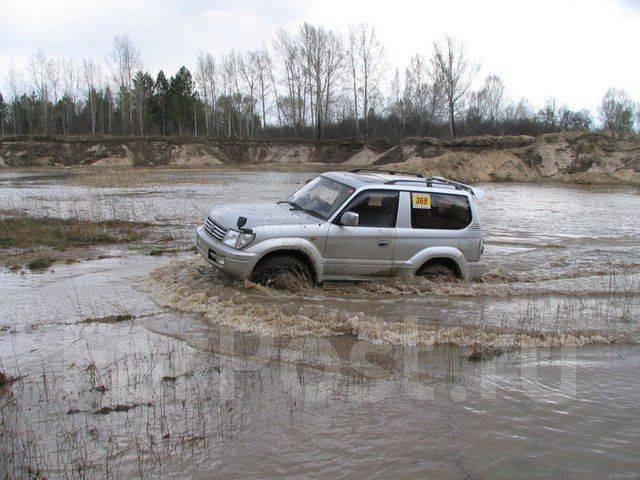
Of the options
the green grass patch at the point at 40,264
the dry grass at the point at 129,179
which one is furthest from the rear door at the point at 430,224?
the dry grass at the point at 129,179

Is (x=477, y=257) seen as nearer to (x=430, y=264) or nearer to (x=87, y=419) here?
(x=430, y=264)

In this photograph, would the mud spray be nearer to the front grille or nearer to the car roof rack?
the front grille

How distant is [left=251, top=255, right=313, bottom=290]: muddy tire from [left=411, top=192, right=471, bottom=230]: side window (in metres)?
1.88

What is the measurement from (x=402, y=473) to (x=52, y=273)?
7792mm

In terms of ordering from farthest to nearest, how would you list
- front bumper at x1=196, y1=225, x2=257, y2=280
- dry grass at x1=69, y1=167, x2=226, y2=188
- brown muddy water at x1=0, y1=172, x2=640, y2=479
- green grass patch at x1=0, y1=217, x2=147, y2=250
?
1. dry grass at x1=69, y1=167, x2=226, y2=188
2. green grass patch at x1=0, y1=217, x2=147, y2=250
3. front bumper at x1=196, y1=225, x2=257, y2=280
4. brown muddy water at x1=0, y1=172, x2=640, y2=479

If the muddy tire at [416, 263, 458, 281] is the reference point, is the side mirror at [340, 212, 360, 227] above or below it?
above

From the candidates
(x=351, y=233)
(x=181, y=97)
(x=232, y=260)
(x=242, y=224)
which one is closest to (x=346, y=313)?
(x=351, y=233)

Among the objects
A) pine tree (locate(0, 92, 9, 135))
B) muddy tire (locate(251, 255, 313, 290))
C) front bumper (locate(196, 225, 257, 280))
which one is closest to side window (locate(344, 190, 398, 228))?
muddy tire (locate(251, 255, 313, 290))

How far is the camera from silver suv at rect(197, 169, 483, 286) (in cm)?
818

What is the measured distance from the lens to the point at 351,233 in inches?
338

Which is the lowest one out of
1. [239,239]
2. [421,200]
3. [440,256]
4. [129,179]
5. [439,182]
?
[440,256]

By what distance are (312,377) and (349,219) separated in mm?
3087

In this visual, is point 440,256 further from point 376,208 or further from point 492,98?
point 492,98

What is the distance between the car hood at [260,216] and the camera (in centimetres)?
830
